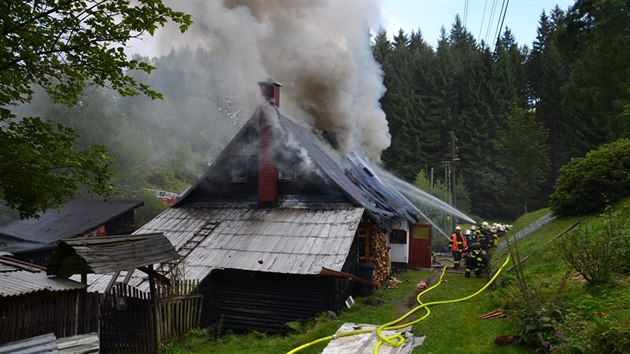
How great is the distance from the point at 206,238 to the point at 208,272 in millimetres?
1921

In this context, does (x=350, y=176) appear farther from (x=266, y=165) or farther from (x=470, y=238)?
(x=470, y=238)

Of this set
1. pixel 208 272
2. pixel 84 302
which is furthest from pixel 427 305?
pixel 84 302

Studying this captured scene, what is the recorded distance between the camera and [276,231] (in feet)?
41.6

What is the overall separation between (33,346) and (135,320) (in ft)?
8.85

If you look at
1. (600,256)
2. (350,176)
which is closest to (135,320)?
(600,256)

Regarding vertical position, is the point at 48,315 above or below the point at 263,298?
above

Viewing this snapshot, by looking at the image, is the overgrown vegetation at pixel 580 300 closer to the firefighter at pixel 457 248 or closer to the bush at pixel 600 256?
the bush at pixel 600 256

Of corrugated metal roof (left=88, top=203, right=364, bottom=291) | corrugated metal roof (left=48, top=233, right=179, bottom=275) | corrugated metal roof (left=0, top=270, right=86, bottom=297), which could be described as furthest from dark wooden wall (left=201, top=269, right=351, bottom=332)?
corrugated metal roof (left=0, top=270, right=86, bottom=297)

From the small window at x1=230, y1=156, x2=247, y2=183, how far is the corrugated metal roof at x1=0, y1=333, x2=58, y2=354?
29.5 feet

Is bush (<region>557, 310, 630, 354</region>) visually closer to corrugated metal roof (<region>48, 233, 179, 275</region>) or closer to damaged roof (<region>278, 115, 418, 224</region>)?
corrugated metal roof (<region>48, 233, 179, 275</region>)

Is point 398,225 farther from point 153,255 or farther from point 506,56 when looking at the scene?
point 506,56

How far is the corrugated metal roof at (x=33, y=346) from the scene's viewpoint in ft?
20.6

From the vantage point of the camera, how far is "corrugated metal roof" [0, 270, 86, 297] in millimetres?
6650

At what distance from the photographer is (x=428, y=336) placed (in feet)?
27.5
